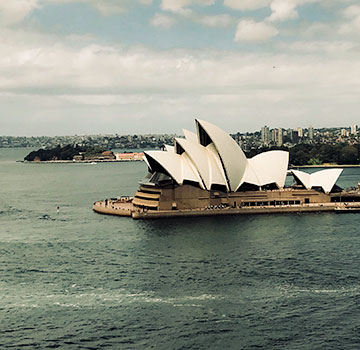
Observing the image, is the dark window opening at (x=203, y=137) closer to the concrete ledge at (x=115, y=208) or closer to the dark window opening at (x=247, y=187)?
the dark window opening at (x=247, y=187)

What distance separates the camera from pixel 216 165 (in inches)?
2446

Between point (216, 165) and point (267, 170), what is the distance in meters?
7.35

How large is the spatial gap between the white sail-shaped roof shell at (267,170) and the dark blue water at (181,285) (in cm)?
965

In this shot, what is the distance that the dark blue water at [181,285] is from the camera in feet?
86.0

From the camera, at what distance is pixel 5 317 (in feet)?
94.3

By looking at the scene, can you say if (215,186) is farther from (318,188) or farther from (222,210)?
(318,188)

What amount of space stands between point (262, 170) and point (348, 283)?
33.6 meters


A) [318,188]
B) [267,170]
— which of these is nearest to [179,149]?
[267,170]

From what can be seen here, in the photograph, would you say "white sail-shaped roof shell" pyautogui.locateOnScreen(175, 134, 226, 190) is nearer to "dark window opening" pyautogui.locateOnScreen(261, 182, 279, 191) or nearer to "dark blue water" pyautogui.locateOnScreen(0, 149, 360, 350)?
"dark window opening" pyautogui.locateOnScreen(261, 182, 279, 191)

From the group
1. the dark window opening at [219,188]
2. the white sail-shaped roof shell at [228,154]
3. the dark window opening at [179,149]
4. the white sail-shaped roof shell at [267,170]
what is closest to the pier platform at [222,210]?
the dark window opening at [219,188]

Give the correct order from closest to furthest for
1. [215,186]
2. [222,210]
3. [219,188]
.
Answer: [222,210], [215,186], [219,188]

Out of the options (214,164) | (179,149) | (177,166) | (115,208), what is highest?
(179,149)

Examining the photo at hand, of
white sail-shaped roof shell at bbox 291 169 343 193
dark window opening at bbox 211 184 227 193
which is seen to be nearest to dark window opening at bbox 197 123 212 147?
dark window opening at bbox 211 184 227 193

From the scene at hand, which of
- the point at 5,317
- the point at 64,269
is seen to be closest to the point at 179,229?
the point at 64,269
